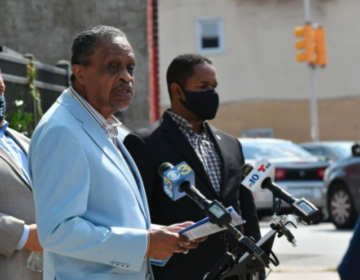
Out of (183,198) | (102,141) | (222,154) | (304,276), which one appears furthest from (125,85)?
(304,276)

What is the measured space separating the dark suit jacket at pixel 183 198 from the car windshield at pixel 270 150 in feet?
33.7

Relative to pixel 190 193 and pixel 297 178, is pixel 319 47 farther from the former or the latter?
pixel 190 193

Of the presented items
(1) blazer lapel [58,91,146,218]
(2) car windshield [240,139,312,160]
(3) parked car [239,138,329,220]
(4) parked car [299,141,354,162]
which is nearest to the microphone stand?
(1) blazer lapel [58,91,146,218]

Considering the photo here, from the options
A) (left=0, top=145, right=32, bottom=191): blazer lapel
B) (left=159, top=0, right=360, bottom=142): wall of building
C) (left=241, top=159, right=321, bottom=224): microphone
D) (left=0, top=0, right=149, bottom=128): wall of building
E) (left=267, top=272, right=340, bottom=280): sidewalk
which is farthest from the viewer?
(left=159, top=0, right=360, bottom=142): wall of building

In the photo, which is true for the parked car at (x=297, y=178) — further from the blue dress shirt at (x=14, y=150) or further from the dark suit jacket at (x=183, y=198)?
the blue dress shirt at (x=14, y=150)

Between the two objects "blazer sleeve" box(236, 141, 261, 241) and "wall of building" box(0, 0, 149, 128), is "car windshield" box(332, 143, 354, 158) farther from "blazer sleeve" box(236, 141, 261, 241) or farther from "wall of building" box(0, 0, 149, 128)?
"blazer sleeve" box(236, 141, 261, 241)

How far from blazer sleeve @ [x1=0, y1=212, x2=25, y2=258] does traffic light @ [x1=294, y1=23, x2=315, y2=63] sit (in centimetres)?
1961

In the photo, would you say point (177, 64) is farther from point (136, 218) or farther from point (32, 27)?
point (32, 27)

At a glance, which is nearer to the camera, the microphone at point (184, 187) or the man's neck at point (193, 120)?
the microphone at point (184, 187)

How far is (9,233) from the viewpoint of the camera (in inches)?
154

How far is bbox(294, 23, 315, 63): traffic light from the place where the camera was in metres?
22.9

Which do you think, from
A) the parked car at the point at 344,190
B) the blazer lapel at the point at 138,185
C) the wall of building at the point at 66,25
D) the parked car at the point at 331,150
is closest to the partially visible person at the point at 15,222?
the blazer lapel at the point at 138,185

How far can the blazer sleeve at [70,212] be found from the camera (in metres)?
2.88

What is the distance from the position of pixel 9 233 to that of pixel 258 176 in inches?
51.4
